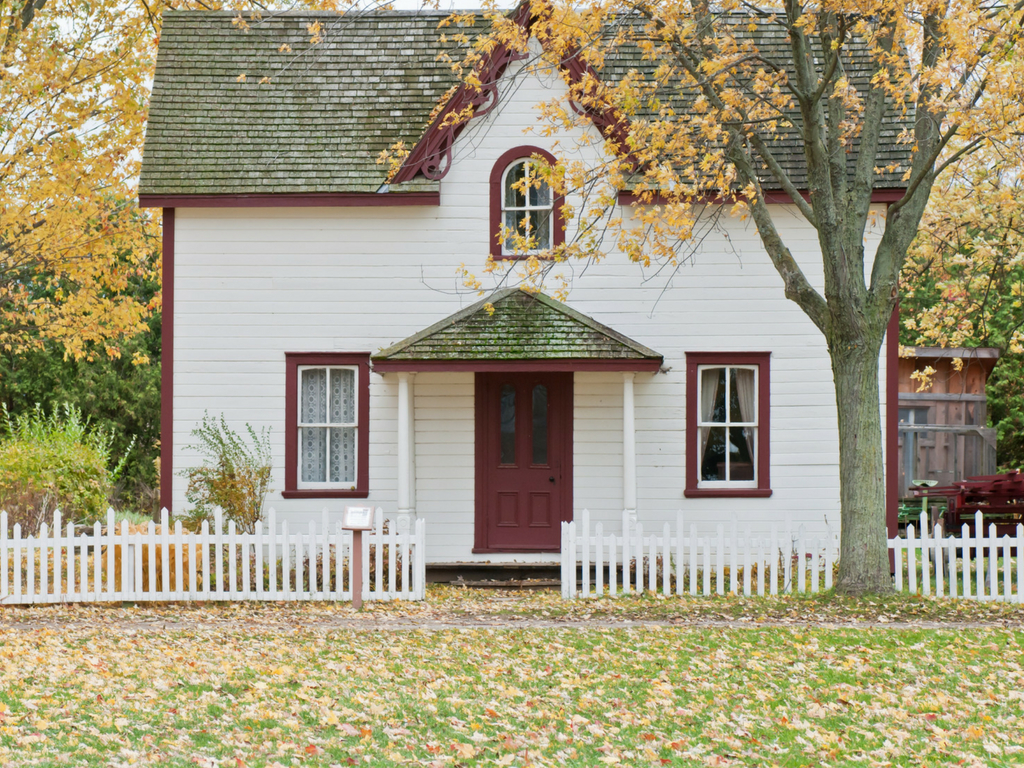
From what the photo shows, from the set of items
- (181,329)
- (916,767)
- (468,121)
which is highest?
(468,121)

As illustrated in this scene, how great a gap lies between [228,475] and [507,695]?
303 inches

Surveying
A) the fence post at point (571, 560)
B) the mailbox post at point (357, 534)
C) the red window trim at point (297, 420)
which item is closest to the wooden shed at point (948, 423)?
the fence post at point (571, 560)

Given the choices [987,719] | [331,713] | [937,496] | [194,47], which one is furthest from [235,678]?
[937,496]

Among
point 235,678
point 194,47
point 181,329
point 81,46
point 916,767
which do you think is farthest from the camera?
point 81,46

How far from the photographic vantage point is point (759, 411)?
15156 millimetres

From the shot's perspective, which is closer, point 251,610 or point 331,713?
point 331,713

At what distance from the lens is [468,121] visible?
1521cm

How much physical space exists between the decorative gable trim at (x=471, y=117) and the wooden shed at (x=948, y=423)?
28.4 feet

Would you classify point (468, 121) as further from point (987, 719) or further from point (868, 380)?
point (987, 719)

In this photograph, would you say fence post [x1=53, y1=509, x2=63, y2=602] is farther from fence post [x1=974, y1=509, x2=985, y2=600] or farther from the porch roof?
fence post [x1=974, y1=509, x2=985, y2=600]

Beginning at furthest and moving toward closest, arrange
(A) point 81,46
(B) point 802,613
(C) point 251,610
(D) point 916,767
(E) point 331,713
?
(A) point 81,46 < (C) point 251,610 < (B) point 802,613 < (E) point 331,713 < (D) point 916,767

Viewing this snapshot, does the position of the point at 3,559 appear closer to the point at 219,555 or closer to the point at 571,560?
the point at 219,555

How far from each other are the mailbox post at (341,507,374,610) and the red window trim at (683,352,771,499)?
511 centimetres

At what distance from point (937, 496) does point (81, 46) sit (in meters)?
17.9
